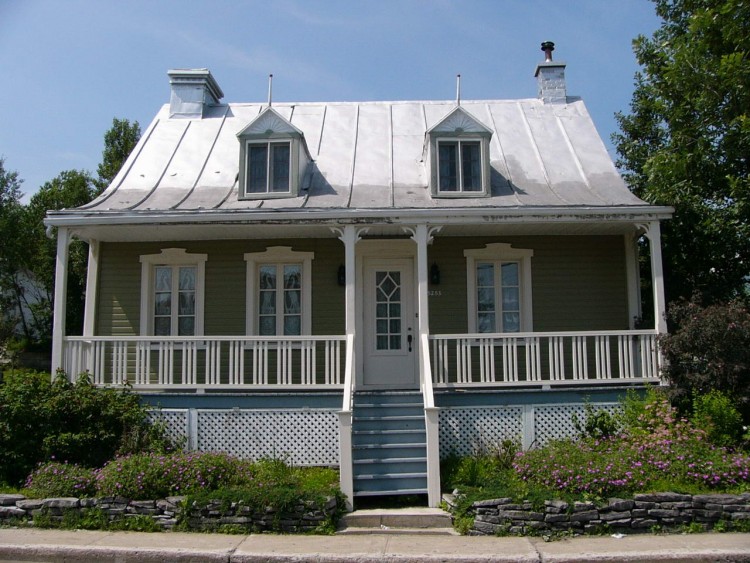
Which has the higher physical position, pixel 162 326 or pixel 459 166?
pixel 459 166

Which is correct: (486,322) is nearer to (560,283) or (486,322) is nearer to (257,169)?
(560,283)

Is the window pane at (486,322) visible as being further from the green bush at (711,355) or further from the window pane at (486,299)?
the green bush at (711,355)

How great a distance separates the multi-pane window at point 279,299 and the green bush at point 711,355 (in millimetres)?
6017

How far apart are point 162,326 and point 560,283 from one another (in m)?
7.16

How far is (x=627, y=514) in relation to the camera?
6.92m

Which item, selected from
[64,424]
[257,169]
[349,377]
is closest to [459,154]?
[257,169]

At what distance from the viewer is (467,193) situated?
11.0 meters

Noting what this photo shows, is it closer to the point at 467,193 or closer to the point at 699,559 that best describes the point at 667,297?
the point at 467,193

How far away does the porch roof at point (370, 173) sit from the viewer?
977cm

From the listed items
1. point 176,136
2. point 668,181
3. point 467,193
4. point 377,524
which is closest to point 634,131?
point 668,181

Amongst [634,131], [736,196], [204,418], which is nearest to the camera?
[204,418]

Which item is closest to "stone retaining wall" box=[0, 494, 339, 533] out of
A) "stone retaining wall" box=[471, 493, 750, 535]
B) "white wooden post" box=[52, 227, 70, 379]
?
"stone retaining wall" box=[471, 493, 750, 535]

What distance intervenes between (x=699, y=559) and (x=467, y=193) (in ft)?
21.5

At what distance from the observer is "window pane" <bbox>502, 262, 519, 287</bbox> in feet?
37.7
